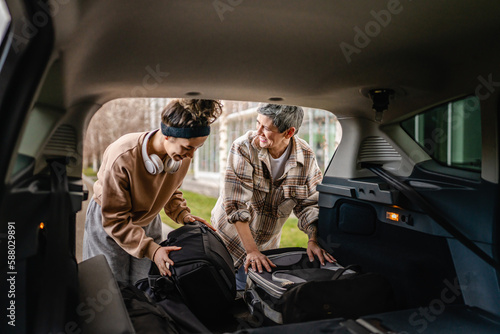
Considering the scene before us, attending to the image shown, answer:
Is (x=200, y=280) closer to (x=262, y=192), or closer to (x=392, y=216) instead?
(x=262, y=192)

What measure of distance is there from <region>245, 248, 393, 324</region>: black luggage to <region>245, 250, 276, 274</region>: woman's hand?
0.37 feet

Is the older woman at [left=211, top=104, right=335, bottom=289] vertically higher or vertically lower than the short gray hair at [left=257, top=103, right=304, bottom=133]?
lower

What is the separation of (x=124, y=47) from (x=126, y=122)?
1532 cm

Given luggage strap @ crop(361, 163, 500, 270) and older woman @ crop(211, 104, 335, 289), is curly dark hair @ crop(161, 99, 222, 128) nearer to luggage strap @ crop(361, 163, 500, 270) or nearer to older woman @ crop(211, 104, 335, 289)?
older woman @ crop(211, 104, 335, 289)

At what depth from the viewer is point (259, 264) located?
220cm

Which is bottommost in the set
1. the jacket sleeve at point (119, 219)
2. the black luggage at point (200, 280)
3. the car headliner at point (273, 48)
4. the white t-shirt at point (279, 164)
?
the black luggage at point (200, 280)
